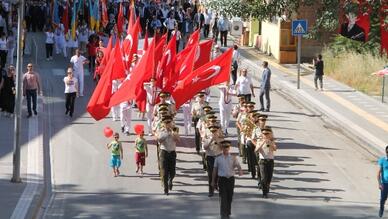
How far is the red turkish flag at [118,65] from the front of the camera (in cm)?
2477

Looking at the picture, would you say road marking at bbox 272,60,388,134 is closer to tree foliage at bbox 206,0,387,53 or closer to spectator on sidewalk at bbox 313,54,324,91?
spectator on sidewalk at bbox 313,54,324,91

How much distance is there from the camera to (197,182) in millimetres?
19953

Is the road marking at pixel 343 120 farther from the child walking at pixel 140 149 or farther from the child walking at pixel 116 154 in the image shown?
the child walking at pixel 116 154

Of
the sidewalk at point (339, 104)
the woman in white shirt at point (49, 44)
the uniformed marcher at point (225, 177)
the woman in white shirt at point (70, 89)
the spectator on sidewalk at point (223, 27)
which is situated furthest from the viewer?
the spectator on sidewalk at point (223, 27)

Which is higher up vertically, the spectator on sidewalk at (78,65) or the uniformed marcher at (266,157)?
the spectator on sidewalk at (78,65)

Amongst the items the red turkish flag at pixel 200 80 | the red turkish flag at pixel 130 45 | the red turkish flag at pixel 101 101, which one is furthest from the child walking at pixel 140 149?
the red turkish flag at pixel 130 45

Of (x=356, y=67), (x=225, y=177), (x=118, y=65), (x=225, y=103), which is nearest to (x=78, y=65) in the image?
(x=118, y=65)

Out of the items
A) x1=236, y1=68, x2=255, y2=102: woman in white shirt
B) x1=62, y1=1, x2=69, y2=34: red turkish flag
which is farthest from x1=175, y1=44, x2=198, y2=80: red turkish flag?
x1=62, y1=1, x2=69, y2=34: red turkish flag

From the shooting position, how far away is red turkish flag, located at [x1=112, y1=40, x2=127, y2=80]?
24766mm

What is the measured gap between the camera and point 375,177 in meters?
20.9

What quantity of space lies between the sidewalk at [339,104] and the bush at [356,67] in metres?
0.42

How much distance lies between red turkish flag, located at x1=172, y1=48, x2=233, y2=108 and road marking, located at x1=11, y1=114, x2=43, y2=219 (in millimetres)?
3453

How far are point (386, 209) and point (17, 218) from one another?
665 cm

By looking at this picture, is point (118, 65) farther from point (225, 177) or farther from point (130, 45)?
point (225, 177)
